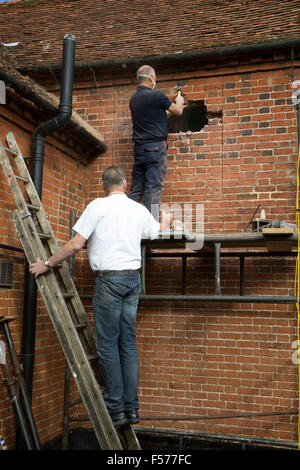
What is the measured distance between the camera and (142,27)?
22.6 feet

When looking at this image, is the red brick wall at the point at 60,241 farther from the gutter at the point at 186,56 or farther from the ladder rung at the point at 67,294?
the gutter at the point at 186,56

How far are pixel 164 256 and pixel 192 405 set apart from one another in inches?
71.7

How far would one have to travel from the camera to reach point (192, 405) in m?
5.61

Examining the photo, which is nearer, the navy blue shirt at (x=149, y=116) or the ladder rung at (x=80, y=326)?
the ladder rung at (x=80, y=326)

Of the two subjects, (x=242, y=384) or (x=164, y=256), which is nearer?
(x=242, y=384)

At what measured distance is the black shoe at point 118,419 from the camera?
379 centimetres

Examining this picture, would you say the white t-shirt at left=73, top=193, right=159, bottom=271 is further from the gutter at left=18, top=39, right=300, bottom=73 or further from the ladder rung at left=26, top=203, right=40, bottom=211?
the gutter at left=18, top=39, right=300, bottom=73

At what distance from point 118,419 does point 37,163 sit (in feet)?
9.22

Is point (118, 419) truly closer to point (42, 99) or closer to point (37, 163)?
point (37, 163)

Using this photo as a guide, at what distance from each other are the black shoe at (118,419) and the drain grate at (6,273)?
1680mm

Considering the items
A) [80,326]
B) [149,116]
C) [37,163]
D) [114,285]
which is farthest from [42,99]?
[80,326]

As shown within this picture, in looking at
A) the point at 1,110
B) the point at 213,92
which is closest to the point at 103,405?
the point at 1,110

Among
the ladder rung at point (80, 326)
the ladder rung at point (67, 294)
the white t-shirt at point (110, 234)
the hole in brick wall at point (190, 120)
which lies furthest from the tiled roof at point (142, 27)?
the ladder rung at point (80, 326)
